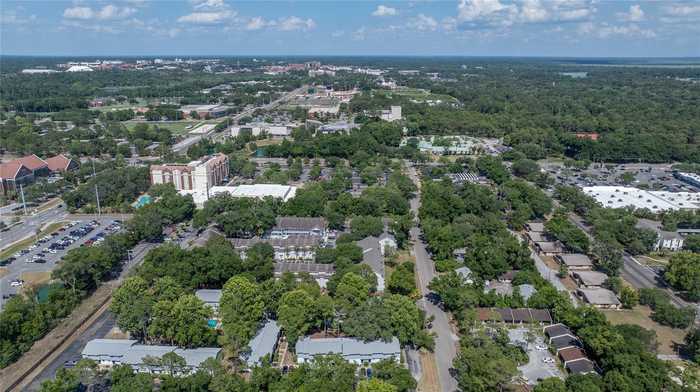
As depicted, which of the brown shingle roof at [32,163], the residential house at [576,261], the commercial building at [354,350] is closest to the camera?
the commercial building at [354,350]

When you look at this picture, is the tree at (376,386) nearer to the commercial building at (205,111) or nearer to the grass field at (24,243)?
the grass field at (24,243)

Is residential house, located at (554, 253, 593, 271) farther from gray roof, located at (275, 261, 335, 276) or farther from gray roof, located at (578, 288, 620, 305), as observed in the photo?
gray roof, located at (275, 261, 335, 276)

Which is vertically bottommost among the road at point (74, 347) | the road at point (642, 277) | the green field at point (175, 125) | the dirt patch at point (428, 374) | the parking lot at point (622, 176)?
the road at point (74, 347)

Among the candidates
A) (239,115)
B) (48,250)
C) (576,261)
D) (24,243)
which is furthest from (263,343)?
(239,115)

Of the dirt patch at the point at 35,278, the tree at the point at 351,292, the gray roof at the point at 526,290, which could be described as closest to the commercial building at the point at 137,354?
the tree at the point at 351,292

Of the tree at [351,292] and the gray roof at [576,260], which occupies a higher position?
the tree at [351,292]

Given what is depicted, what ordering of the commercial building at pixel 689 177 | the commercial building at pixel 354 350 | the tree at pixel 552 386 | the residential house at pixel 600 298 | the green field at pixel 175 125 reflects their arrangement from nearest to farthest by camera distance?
the tree at pixel 552 386 < the commercial building at pixel 354 350 < the residential house at pixel 600 298 < the commercial building at pixel 689 177 < the green field at pixel 175 125

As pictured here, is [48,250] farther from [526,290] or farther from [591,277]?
[591,277]
